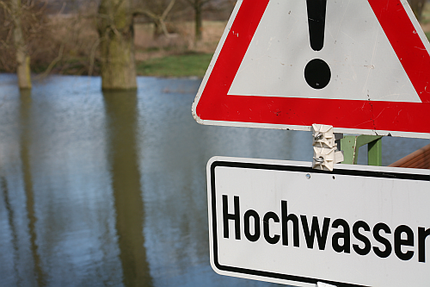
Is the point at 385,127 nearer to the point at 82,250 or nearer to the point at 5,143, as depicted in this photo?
the point at 82,250

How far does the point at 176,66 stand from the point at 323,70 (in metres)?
21.6

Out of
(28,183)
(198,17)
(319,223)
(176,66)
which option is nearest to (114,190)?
(28,183)

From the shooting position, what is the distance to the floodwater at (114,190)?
441 cm

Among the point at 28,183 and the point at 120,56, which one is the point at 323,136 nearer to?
the point at 28,183

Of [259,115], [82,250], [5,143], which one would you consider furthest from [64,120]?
[259,115]

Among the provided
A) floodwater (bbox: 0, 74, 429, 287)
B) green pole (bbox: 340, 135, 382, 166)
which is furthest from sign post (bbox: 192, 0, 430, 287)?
floodwater (bbox: 0, 74, 429, 287)

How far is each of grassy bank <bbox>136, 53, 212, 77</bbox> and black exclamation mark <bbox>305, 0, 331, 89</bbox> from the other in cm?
1797

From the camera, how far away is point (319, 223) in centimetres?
166

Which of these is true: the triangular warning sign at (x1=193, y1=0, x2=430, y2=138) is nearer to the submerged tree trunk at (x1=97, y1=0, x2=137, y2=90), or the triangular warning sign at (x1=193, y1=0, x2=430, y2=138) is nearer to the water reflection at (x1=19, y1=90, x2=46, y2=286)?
the water reflection at (x1=19, y1=90, x2=46, y2=286)

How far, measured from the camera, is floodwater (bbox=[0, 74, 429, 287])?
441 centimetres

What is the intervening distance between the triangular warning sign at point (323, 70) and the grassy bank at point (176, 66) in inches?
703

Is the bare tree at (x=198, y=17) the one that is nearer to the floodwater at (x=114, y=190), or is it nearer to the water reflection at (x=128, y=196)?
the floodwater at (x=114, y=190)

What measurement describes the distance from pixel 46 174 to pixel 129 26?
10494mm

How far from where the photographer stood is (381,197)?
157cm
